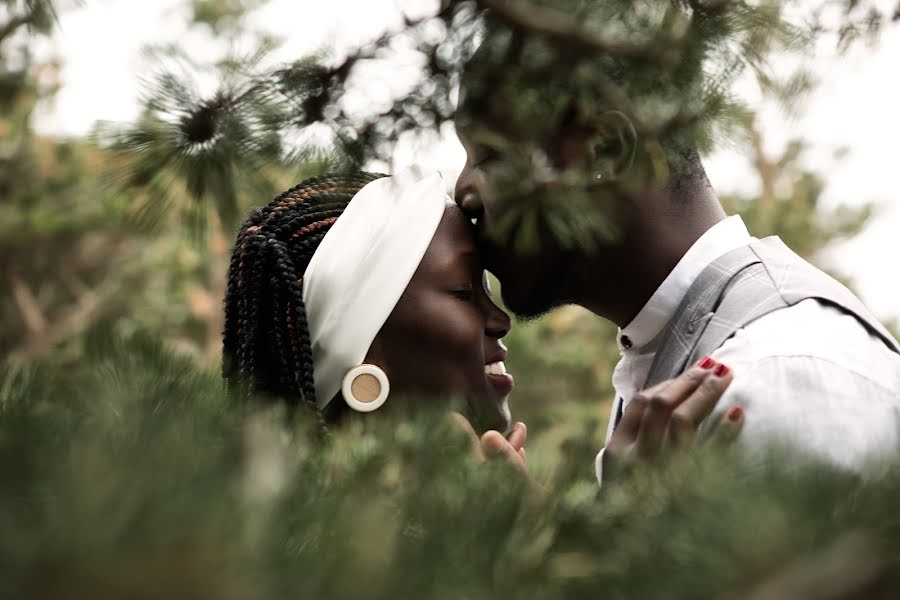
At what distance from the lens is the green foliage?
18.6 inches

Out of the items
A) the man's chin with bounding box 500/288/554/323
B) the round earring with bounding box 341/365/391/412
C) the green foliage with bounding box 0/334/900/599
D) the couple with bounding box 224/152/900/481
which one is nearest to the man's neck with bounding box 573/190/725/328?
the couple with bounding box 224/152/900/481

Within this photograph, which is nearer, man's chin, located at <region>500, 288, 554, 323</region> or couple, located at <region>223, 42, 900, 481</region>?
couple, located at <region>223, 42, 900, 481</region>

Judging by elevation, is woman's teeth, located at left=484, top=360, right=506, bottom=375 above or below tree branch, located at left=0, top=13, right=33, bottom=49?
below

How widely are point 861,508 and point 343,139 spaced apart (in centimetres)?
84

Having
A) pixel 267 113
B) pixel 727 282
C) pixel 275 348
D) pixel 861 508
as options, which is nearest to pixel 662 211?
pixel 727 282

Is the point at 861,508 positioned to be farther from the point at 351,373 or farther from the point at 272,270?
the point at 272,270

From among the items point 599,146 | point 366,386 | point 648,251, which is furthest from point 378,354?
point 599,146

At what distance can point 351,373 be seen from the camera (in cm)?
195

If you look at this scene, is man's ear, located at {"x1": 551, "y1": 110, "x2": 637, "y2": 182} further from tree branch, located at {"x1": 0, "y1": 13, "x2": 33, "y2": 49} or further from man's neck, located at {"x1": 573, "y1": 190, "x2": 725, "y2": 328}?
man's neck, located at {"x1": 573, "y1": 190, "x2": 725, "y2": 328}

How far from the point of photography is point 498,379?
2.08 m

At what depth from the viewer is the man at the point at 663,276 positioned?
115 centimetres

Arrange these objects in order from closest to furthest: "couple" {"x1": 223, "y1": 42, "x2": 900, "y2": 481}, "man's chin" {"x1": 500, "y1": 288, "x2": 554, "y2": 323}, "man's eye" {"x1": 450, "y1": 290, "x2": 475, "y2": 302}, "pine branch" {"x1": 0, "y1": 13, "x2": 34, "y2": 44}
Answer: "pine branch" {"x1": 0, "y1": 13, "x2": 34, "y2": 44}
"couple" {"x1": 223, "y1": 42, "x2": 900, "y2": 481}
"man's eye" {"x1": 450, "y1": 290, "x2": 475, "y2": 302}
"man's chin" {"x1": 500, "y1": 288, "x2": 554, "y2": 323}

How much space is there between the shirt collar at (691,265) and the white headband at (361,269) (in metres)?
0.50

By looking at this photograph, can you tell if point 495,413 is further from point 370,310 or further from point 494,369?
point 370,310
